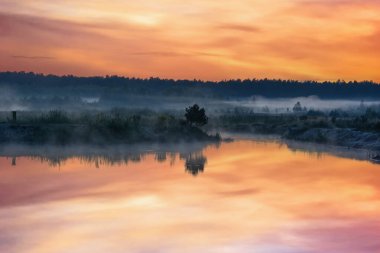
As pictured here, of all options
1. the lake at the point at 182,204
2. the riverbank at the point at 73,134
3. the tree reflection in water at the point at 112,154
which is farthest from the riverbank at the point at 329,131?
the riverbank at the point at 73,134

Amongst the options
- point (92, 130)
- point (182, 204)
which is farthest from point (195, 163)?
point (182, 204)

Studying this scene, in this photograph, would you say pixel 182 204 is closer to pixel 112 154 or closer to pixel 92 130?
pixel 112 154

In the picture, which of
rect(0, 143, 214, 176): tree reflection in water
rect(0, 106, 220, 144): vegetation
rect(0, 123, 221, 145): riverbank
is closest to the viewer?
rect(0, 143, 214, 176): tree reflection in water

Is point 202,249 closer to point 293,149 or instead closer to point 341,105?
point 293,149

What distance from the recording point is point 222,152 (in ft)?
116

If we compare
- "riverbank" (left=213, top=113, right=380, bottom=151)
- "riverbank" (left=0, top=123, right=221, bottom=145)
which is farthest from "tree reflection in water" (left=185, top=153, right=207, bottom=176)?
"riverbank" (left=213, top=113, right=380, bottom=151)

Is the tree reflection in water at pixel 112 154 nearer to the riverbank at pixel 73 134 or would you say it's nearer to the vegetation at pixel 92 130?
the riverbank at pixel 73 134

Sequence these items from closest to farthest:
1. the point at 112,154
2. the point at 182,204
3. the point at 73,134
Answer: the point at 182,204 < the point at 112,154 < the point at 73,134

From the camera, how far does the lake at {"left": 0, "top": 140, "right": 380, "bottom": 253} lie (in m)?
12.9

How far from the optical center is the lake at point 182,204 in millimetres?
12883

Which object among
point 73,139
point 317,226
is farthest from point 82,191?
point 73,139

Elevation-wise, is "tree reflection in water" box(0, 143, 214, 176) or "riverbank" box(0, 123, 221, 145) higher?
"riverbank" box(0, 123, 221, 145)

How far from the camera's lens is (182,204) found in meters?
17.6

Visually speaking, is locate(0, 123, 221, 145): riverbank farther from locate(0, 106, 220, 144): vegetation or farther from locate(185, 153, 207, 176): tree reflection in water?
locate(185, 153, 207, 176): tree reflection in water
